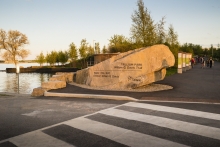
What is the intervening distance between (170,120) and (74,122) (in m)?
2.86

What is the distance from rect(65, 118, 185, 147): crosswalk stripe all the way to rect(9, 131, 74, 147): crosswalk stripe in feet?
3.10

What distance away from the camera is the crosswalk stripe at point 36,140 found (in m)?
4.79

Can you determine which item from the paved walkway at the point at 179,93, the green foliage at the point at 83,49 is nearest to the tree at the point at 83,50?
the green foliage at the point at 83,49

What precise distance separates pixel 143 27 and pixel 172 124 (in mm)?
25675

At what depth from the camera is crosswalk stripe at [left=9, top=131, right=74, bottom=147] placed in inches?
188

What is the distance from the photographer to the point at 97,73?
1423cm

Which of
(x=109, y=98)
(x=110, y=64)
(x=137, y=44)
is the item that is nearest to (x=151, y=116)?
(x=109, y=98)

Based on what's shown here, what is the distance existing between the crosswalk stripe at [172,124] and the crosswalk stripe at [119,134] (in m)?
1.00

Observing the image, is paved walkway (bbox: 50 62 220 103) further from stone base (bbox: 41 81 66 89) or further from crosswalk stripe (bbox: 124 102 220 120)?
crosswalk stripe (bbox: 124 102 220 120)

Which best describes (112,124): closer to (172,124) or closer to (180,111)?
(172,124)

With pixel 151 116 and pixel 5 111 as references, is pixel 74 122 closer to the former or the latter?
pixel 151 116

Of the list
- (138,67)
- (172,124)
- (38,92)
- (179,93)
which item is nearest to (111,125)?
(172,124)

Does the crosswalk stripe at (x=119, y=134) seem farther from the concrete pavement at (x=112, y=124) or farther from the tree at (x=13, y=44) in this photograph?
the tree at (x=13, y=44)

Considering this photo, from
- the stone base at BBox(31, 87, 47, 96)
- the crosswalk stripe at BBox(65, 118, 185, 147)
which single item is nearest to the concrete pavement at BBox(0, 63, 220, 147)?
the crosswalk stripe at BBox(65, 118, 185, 147)
